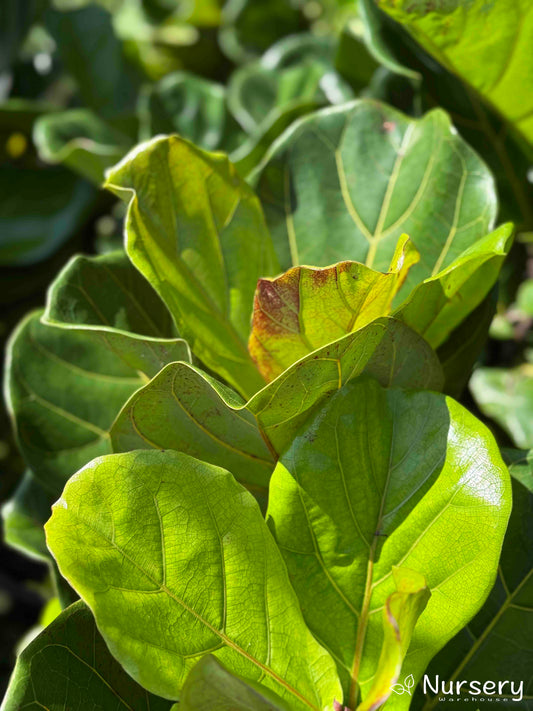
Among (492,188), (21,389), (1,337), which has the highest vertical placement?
(492,188)

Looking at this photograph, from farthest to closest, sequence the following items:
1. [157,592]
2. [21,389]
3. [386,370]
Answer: [21,389] < [386,370] < [157,592]

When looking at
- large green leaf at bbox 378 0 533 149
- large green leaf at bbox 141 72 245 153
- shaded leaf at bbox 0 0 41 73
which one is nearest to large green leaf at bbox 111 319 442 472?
large green leaf at bbox 378 0 533 149

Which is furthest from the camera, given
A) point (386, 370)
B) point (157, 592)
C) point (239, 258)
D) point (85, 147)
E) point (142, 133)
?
point (142, 133)

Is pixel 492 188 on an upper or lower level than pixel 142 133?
upper

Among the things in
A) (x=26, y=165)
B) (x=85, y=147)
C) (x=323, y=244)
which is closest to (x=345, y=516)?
(x=323, y=244)

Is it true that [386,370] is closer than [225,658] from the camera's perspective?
No

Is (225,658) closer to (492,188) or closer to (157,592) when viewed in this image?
(157,592)

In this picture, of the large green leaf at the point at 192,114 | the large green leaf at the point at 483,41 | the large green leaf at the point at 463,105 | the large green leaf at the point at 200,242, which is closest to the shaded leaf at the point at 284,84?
the large green leaf at the point at 192,114
